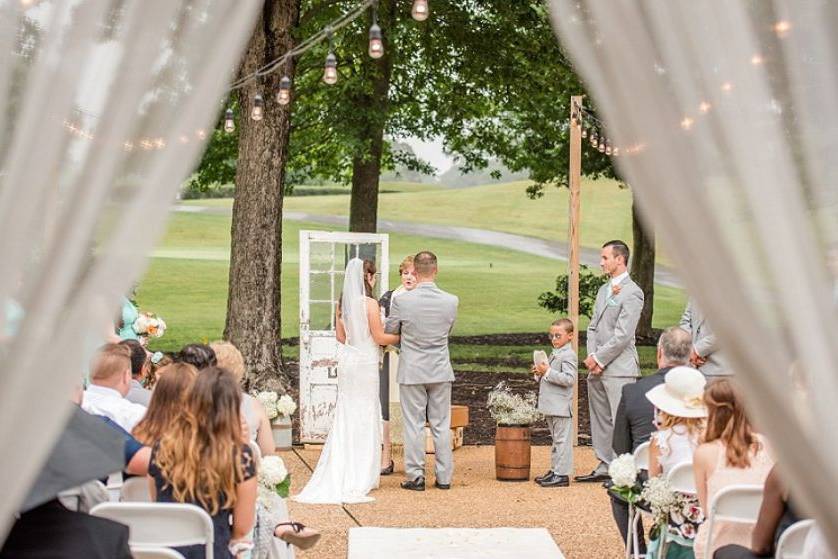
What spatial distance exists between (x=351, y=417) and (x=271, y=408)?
2.17 meters

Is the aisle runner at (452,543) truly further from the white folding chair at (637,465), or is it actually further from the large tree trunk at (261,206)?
the large tree trunk at (261,206)

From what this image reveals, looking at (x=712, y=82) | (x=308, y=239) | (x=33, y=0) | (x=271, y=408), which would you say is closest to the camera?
(x=712, y=82)

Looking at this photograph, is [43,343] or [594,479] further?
[594,479]

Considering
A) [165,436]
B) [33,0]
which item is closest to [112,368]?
[165,436]

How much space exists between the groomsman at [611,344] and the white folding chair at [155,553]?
19.0 ft

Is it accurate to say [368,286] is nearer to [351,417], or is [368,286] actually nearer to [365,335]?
[365,335]

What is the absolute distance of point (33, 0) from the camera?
2.94 metres

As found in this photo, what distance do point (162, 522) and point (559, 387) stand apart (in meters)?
5.73

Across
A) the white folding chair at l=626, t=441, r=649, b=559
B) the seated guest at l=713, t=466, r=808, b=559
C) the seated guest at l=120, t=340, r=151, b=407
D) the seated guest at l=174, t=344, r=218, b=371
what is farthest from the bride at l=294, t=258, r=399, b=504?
the seated guest at l=713, t=466, r=808, b=559

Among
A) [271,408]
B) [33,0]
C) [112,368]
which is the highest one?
[33,0]

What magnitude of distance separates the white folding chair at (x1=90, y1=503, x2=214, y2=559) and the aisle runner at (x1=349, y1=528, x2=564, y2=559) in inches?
115

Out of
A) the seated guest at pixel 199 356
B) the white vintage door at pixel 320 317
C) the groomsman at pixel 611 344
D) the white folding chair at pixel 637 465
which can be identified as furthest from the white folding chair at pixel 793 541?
the white vintage door at pixel 320 317

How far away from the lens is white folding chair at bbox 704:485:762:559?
5.03m

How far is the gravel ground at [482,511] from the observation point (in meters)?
8.19
